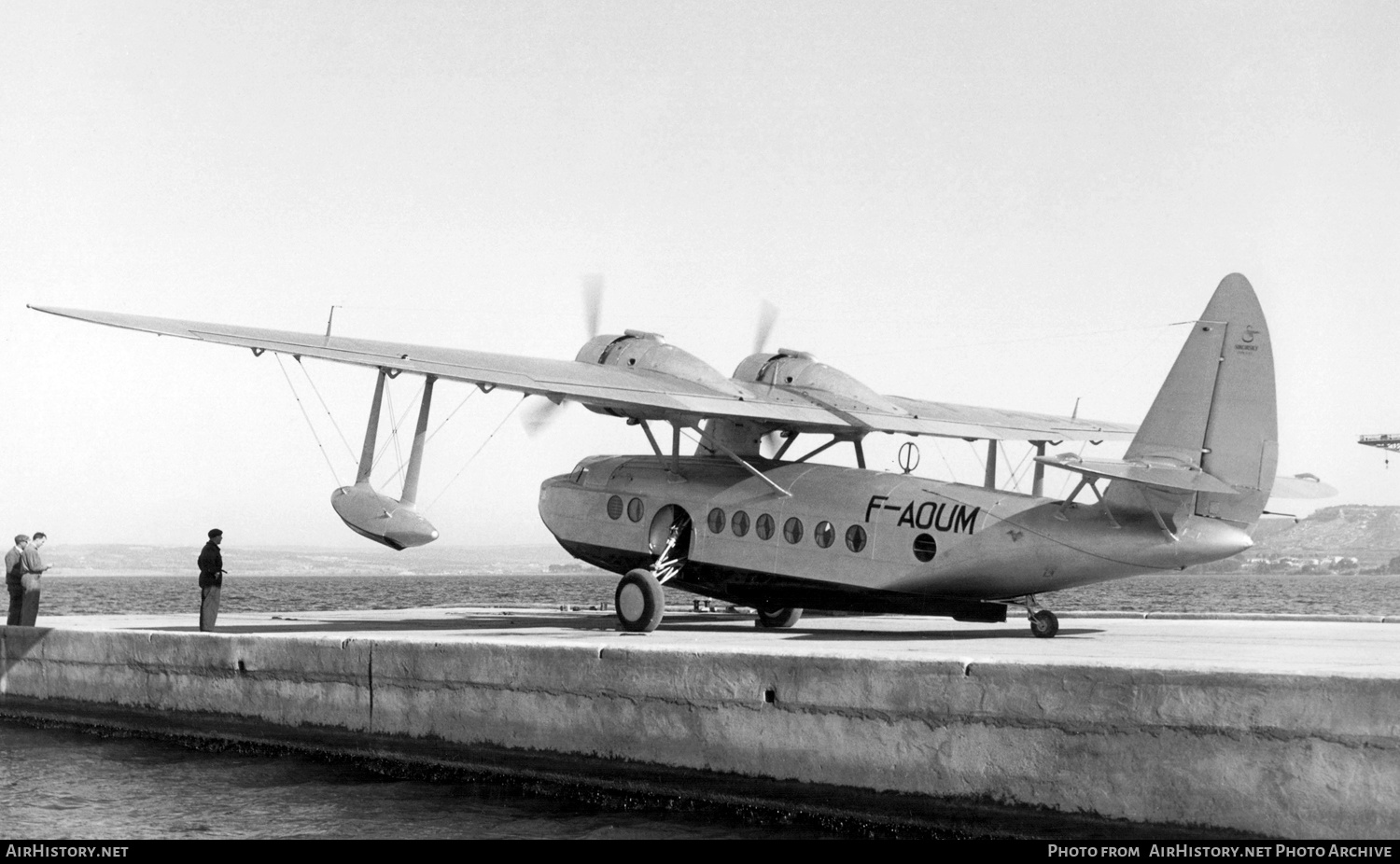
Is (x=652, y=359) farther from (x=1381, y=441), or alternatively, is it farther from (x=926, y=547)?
(x=1381, y=441)

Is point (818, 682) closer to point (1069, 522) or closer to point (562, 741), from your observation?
point (562, 741)

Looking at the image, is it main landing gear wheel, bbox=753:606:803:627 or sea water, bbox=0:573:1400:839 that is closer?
sea water, bbox=0:573:1400:839

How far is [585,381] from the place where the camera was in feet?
65.4

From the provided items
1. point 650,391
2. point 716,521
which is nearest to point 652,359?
point 650,391

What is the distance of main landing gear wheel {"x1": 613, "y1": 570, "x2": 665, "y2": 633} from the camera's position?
63.0 ft

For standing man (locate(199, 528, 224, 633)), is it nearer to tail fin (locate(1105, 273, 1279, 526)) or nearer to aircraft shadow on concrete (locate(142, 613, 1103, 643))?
aircraft shadow on concrete (locate(142, 613, 1103, 643))

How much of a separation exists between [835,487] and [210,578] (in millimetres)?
→ 9492

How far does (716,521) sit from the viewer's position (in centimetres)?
2028

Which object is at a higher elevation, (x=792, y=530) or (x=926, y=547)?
(x=792, y=530)

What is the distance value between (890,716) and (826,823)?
1127 millimetres

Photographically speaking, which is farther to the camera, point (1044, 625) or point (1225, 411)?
point (1044, 625)

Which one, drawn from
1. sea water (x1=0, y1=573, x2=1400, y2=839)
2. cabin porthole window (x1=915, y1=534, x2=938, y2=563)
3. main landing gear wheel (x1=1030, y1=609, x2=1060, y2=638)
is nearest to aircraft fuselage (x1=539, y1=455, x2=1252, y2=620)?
cabin porthole window (x1=915, y1=534, x2=938, y2=563)

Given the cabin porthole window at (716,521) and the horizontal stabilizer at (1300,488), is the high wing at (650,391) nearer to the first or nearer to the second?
the cabin porthole window at (716,521)

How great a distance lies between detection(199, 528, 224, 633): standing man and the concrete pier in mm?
1439
